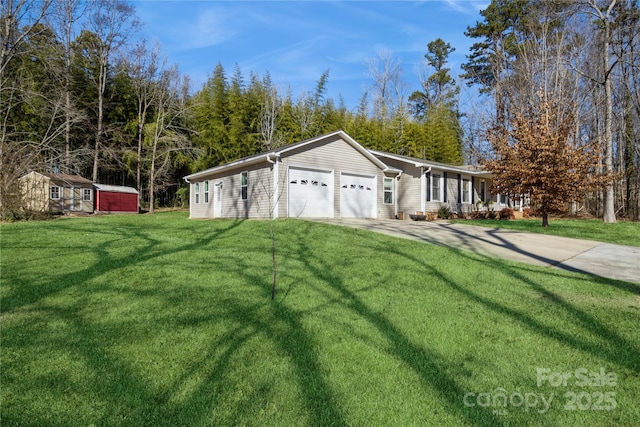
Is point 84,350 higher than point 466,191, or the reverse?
point 466,191

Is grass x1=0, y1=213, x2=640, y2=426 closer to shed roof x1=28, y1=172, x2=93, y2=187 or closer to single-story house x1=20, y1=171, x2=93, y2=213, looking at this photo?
shed roof x1=28, y1=172, x2=93, y2=187

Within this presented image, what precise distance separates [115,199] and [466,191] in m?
23.1

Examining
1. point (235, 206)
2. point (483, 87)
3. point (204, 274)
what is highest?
point (483, 87)

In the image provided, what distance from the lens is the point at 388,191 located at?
57.6 ft

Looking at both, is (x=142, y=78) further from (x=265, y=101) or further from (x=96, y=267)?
(x=96, y=267)

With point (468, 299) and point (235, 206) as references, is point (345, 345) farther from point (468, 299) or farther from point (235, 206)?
point (235, 206)

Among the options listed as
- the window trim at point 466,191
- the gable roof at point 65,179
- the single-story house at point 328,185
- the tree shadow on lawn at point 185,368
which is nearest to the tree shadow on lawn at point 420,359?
the tree shadow on lawn at point 185,368

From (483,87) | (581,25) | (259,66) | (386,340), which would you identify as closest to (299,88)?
(259,66)

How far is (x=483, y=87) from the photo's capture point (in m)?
28.6

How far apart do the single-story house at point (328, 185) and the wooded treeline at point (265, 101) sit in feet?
14.3

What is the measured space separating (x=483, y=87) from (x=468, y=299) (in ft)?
94.7

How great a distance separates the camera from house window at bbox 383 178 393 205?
17.4 meters

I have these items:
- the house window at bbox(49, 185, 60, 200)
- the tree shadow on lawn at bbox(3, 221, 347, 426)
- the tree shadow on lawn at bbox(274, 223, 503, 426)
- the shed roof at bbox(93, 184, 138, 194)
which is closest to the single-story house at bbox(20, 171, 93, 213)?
the house window at bbox(49, 185, 60, 200)

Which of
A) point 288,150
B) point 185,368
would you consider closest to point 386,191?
point 288,150
